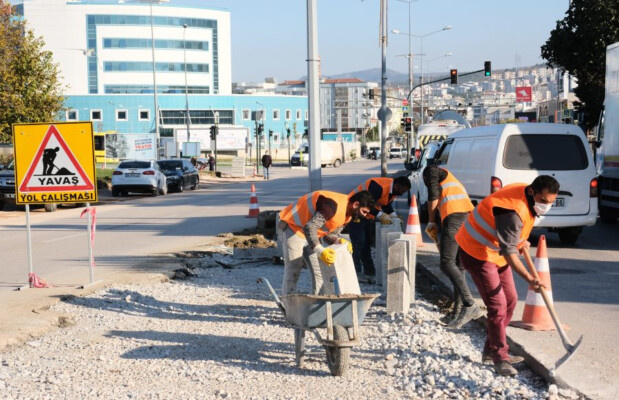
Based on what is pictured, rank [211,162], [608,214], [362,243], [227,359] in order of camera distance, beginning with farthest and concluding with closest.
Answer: [211,162]
[608,214]
[362,243]
[227,359]

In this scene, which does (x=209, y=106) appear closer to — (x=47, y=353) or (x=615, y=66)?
(x=615, y=66)

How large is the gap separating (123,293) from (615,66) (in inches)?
509

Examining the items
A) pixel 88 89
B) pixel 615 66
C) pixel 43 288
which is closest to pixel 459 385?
pixel 43 288

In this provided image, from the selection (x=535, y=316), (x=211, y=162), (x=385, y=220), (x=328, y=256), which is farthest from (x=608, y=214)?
(x=211, y=162)

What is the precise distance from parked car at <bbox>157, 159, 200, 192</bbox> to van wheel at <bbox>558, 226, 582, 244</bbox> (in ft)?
85.3

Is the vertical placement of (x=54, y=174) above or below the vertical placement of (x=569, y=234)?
above

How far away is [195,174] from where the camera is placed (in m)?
44.0

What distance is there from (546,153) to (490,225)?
29.7 ft

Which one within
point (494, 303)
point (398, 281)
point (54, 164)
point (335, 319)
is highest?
point (54, 164)

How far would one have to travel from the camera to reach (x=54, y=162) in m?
11.7

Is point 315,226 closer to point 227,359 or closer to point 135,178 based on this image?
point 227,359

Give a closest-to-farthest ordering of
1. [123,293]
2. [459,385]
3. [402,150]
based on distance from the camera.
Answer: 1. [459,385]
2. [123,293]
3. [402,150]

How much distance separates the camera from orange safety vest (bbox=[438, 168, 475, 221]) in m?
9.12

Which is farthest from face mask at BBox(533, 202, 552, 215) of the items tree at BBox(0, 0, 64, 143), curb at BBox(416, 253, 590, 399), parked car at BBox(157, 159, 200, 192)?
parked car at BBox(157, 159, 200, 192)
